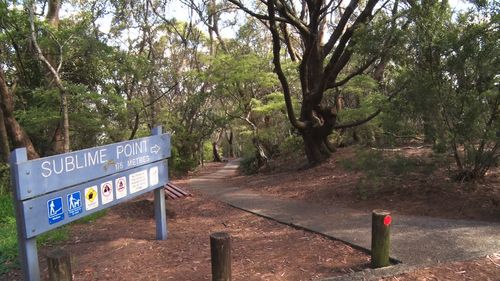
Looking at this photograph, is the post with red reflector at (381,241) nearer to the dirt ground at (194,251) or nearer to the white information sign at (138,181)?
the dirt ground at (194,251)

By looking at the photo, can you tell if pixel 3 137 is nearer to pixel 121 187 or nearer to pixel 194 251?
pixel 121 187

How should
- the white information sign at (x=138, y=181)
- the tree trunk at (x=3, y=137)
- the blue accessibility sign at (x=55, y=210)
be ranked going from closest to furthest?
the blue accessibility sign at (x=55, y=210) → the white information sign at (x=138, y=181) → the tree trunk at (x=3, y=137)

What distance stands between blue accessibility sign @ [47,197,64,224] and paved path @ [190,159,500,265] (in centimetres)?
328

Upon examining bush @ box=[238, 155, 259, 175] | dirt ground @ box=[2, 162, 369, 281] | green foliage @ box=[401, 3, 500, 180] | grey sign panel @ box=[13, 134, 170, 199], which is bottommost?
bush @ box=[238, 155, 259, 175]

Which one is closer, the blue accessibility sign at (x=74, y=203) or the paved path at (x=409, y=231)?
the blue accessibility sign at (x=74, y=203)

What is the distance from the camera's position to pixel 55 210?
4.14m

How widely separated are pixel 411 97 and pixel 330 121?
5.58 metres

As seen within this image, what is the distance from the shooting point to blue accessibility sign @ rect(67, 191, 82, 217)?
432 centimetres

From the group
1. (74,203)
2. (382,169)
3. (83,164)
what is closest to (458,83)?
Answer: (382,169)

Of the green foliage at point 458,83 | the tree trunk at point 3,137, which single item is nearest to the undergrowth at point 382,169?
the green foliage at point 458,83

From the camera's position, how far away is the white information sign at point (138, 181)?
5305mm

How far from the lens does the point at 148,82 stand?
57.9ft

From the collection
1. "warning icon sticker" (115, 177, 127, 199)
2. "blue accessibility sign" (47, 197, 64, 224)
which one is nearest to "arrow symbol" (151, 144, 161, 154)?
"warning icon sticker" (115, 177, 127, 199)

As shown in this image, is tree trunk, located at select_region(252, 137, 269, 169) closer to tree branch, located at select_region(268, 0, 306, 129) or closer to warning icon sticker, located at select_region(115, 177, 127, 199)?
tree branch, located at select_region(268, 0, 306, 129)
